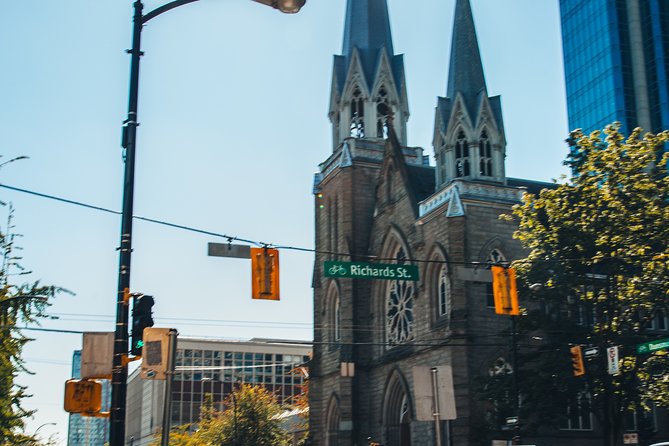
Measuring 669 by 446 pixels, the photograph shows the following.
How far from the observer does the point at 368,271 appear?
88.6ft

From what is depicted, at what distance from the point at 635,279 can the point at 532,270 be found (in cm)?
363

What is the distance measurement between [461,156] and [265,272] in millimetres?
31793

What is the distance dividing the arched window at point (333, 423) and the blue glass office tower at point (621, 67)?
208ft

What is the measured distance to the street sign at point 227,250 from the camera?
18.3m

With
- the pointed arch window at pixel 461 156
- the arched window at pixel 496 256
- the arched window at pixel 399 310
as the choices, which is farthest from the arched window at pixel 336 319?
the arched window at pixel 496 256

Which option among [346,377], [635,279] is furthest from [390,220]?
[635,279]

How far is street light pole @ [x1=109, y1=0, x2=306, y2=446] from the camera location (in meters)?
12.6

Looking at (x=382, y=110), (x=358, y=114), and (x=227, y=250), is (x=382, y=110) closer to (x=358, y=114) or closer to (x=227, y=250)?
(x=358, y=114)

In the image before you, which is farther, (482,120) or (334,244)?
(334,244)

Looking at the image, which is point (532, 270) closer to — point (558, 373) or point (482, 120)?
point (558, 373)

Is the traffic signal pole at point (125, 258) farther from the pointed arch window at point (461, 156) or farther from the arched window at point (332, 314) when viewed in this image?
the arched window at point (332, 314)

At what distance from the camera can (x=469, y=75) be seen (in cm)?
5134

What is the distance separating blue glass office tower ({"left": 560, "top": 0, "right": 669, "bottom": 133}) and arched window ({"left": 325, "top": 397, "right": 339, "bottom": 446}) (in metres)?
63.3

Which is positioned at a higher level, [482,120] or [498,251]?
[482,120]
